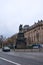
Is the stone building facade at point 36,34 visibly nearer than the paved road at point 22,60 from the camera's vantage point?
No

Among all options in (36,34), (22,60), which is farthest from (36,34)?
(22,60)

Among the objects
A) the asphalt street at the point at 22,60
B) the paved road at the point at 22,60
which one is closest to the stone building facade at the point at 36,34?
the asphalt street at the point at 22,60

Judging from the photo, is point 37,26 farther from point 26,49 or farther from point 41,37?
point 26,49

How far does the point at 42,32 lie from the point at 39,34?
188cm

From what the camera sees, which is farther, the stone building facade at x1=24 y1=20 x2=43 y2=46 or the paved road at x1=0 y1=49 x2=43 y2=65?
the stone building facade at x1=24 y1=20 x2=43 y2=46

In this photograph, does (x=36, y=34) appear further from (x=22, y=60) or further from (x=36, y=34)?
(x=22, y=60)

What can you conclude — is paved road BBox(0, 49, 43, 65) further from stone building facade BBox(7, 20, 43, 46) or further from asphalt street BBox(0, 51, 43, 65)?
stone building facade BBox(7, 20, 43, 46)

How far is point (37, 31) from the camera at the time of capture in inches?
4668

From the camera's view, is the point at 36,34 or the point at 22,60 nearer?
the point at 22,60

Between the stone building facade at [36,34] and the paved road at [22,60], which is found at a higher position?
the stone building facade at [36,34]

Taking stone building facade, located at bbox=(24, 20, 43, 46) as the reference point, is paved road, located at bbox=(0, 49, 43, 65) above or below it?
below

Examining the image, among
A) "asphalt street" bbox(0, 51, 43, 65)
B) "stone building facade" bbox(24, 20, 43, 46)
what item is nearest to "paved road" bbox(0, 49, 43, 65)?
"asphalt street" bbox(0, 51, 43, 65)

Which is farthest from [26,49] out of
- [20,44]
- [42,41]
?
[42,41]

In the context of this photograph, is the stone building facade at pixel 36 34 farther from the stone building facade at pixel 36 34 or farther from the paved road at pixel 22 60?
the paved road at pixel 22 60
